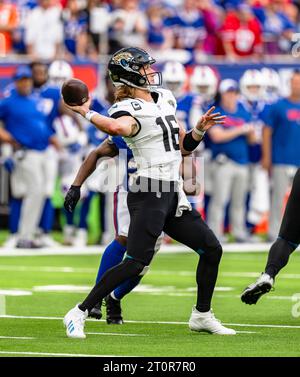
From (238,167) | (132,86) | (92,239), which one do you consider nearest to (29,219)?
(92,239)

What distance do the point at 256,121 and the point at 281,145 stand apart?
824 mm

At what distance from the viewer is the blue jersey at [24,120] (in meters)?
15.9

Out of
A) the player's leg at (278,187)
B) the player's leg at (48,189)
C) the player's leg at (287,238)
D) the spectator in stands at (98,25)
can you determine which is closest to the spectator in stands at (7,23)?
the spectator in stands at (98,25)

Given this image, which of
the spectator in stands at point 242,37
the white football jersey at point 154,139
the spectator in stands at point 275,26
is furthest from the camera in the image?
the spectator in stands at point 275,26

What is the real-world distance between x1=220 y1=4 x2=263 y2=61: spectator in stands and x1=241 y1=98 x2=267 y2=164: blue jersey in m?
2.80

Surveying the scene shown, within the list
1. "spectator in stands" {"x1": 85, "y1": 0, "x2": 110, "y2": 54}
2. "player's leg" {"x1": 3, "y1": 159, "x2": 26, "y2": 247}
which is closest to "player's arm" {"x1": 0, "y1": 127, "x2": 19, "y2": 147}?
"player's leg" {"x1": 3, "y1": 159, "x2": 26, "y2": 247}

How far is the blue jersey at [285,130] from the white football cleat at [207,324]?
332 inches

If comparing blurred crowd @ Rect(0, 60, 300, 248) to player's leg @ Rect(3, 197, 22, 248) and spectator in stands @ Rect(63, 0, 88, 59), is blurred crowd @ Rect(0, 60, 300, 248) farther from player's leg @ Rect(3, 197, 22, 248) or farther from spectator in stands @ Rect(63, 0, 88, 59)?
spectator in stands @ Rect(63, 0, 88, 59)

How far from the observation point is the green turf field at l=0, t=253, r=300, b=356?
7.48 meters

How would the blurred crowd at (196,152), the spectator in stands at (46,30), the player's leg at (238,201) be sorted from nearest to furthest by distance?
the blurred crowd at (196,152) < the player's leg at (238,201) < the spectator in stands at (46,30)

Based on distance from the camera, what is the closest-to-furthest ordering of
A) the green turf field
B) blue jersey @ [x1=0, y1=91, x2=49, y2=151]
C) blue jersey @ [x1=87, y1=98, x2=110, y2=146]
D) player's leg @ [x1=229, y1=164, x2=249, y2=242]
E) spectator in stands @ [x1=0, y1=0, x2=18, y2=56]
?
the green turf field
blue jersey @ [x1=87, y1=98, x2=110, y2=146]
blue jersey @ [x1=0, y1=91, x2=49, y2=151]
player's leg @ [x1=229, y1=164, x2=249, y2=242]
spectator in stands @ [x1=0, y1=0, x2=18, y2=56]

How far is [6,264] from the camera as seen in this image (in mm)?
13930

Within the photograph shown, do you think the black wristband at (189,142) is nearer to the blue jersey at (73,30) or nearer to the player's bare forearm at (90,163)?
the player's bare forearm at (90,163)
